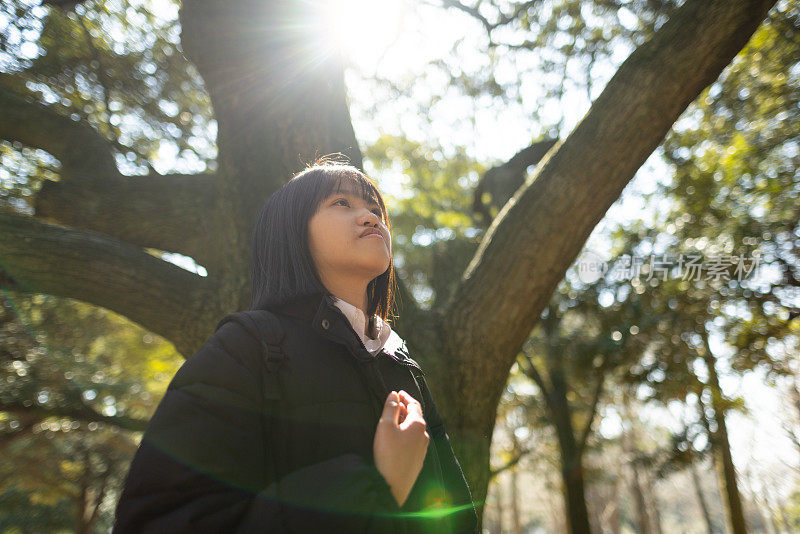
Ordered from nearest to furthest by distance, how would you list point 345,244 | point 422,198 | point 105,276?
point 345,244 < point 105,276 < point 422,198

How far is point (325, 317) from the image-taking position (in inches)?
57.7

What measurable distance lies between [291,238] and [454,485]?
969 mm

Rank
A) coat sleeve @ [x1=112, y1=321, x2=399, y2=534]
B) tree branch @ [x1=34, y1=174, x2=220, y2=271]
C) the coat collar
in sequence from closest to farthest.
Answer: coat sleeve @ [x1=112, y1=321, x2=399, y2=534]
the coat collar
tree branch @ [x1=34, y1=174, x2=220, y2=271]

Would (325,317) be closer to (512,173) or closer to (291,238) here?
(291,238)

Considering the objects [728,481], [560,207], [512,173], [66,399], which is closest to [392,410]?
[560,207]

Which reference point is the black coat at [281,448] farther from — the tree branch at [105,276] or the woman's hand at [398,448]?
the tree branch at [105,276]

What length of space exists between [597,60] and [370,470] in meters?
7.77

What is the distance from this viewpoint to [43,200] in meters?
3.43

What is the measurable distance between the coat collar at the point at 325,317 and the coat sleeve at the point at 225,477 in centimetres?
26

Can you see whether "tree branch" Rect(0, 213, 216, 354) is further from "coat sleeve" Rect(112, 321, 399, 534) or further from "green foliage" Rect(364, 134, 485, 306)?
"green foliage" Rect(364, 134, 485, 306)

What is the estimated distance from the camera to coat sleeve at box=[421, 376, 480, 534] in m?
1.56

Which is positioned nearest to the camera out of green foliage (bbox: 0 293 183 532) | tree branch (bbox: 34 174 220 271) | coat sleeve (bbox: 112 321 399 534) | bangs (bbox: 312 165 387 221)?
coat sleeve (bbox: 112 321 399 534)

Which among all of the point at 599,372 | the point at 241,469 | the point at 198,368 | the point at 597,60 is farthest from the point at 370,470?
the point at 599,372

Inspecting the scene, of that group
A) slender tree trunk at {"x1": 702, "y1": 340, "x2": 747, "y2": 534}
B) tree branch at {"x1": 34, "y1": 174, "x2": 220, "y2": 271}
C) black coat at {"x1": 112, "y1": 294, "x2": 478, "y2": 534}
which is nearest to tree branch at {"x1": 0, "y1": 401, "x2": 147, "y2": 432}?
tree branch at {"x1": 34, "y1": 174, "x2": 220, "y2": 271}
